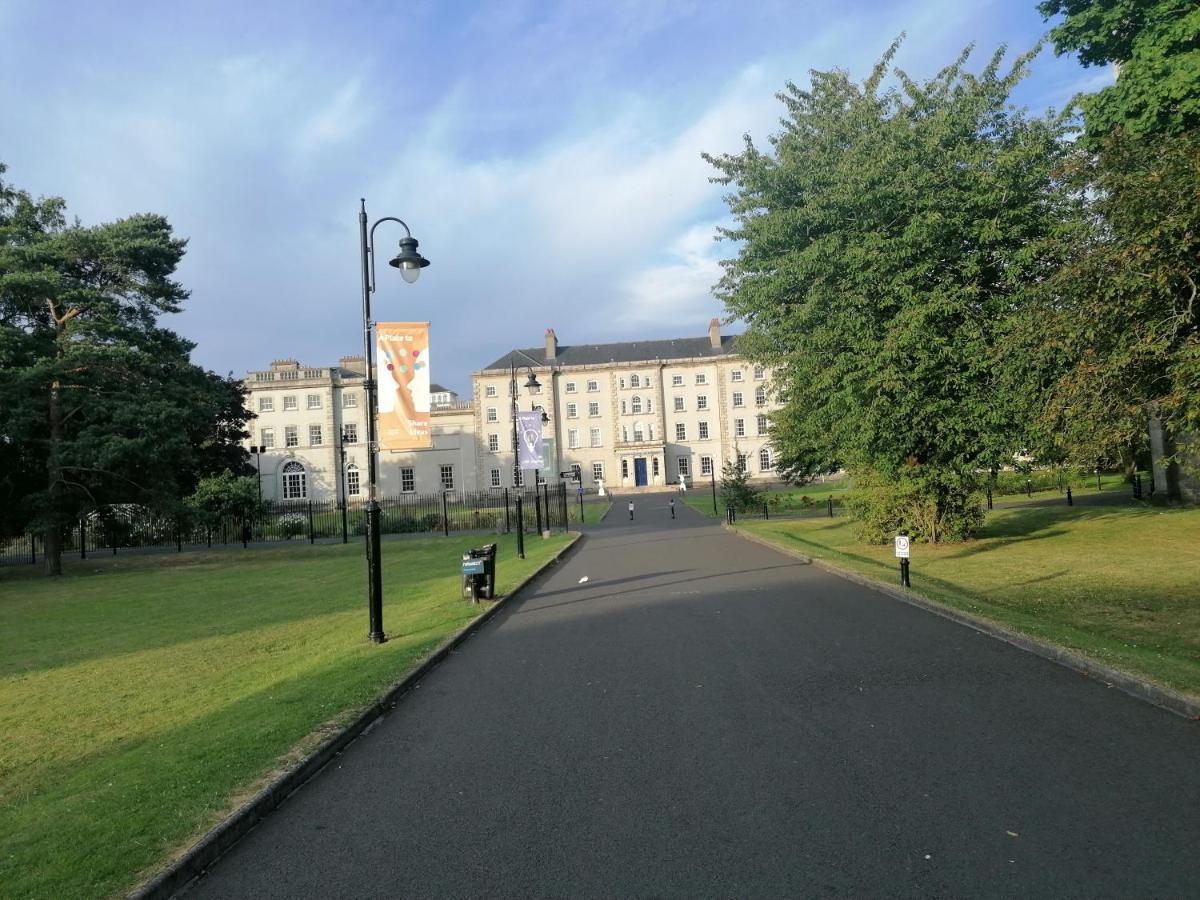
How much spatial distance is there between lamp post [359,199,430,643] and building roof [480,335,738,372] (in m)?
70.0

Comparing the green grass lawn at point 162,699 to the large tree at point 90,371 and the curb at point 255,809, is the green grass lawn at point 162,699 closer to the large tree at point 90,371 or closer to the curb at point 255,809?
the curb at point 255,809

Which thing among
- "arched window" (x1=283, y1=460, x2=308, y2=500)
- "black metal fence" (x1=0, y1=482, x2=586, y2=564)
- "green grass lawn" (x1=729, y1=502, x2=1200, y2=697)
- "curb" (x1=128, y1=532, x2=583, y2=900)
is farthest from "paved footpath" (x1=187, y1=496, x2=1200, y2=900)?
"arched window" (x1=283, y1=460, x2=308, y2=500)

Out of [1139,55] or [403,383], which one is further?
[1139,55]

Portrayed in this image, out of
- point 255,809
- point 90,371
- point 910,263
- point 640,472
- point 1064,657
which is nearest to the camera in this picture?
point 255,809

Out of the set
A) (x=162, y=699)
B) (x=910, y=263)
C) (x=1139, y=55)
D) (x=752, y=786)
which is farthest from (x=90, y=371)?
(x=1139, y=55)

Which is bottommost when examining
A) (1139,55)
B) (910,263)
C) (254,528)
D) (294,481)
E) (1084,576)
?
(1084,576)

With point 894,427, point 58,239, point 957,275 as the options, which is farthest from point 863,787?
→ point 58,239

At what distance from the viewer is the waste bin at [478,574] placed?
525 inches

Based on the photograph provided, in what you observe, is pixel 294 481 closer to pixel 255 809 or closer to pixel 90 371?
pixel 90 371

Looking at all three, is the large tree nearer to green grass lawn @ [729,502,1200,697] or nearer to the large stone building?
green grass lawn @ [729,502,1200,697]

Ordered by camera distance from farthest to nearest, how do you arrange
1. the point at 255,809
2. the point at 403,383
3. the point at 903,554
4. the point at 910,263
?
the point at 910,263, the point at 903,554, the point at 403,383, the point at 255,809

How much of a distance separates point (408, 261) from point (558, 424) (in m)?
70.0

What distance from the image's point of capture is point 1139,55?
723 inches

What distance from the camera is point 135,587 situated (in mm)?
22250
